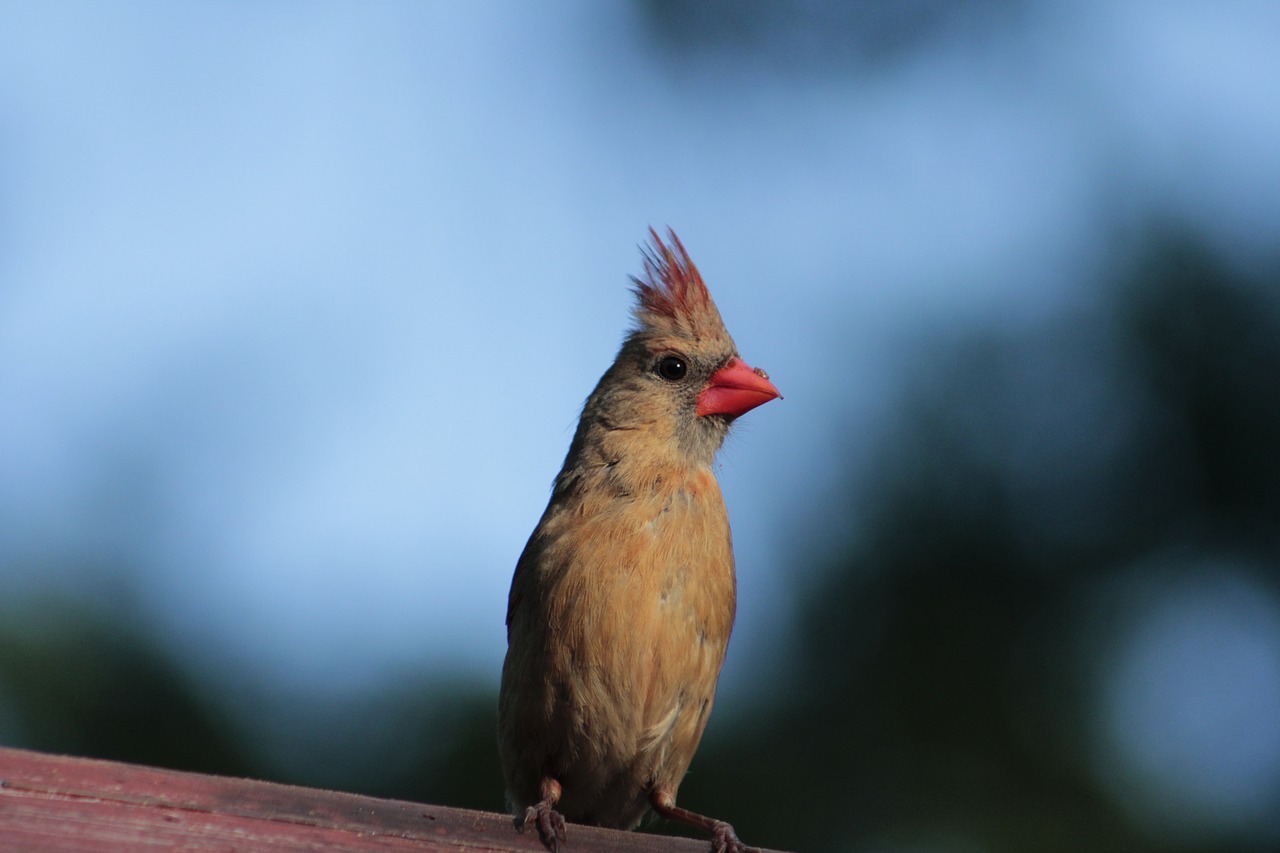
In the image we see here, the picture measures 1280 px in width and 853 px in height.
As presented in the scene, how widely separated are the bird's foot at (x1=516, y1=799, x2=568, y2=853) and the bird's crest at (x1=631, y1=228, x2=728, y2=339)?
1.67 meters

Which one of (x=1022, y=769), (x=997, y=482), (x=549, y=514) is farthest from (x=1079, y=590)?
(x=549, y=514)

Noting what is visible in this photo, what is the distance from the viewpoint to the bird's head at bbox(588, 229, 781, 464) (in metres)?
3.92

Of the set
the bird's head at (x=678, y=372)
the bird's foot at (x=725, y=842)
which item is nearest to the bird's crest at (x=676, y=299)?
the bird's head at (x=678, y=372)

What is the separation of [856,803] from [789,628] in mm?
874

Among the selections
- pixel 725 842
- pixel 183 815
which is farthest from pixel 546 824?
pixel 183 815

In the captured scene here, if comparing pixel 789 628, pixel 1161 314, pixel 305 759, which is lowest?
Answer: pixel 305 759

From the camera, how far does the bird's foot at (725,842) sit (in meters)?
2.85

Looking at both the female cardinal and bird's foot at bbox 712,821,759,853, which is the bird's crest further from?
bird's foot at bbox 712,821,759,853

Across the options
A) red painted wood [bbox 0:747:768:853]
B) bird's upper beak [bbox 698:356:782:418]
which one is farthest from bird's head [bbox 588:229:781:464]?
red painted wood [bbox 0:747:768:853]

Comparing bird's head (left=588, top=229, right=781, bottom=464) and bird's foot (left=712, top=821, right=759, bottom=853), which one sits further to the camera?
bird's head (left=588, top=229, right=781, bottom=464)

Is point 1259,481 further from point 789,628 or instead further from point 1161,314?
point 789,628

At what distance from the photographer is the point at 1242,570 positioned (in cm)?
577

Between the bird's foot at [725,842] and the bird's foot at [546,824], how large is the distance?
0.34 meters

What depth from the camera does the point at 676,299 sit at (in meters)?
4.04
